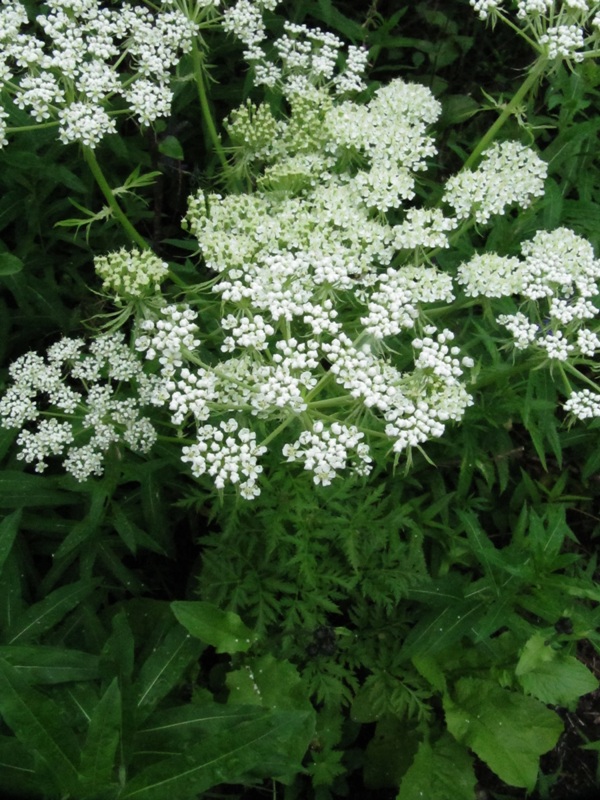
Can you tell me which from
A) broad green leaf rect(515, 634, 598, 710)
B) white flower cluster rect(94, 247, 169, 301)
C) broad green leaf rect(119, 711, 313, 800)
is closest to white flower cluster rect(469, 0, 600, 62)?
white flower cluster rect(94, 247, 169, 301)

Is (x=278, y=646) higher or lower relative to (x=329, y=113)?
lower

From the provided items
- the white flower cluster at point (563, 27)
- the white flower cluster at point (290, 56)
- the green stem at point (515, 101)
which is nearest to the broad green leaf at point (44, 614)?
the white flower cluster at point (290, 56)

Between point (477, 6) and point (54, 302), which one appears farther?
point (54, 302)

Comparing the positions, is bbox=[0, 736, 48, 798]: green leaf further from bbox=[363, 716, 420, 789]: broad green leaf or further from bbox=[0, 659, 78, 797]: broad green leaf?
bbox=[363, 716, 420, 789]: broad green leaf

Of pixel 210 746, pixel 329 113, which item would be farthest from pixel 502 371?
pixel 210 746

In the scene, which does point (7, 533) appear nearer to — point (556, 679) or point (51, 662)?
point (51, 662)

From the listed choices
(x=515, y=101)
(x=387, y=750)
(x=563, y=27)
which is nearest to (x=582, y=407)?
(x=515, y=101)

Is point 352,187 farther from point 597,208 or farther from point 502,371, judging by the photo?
point 597,208
